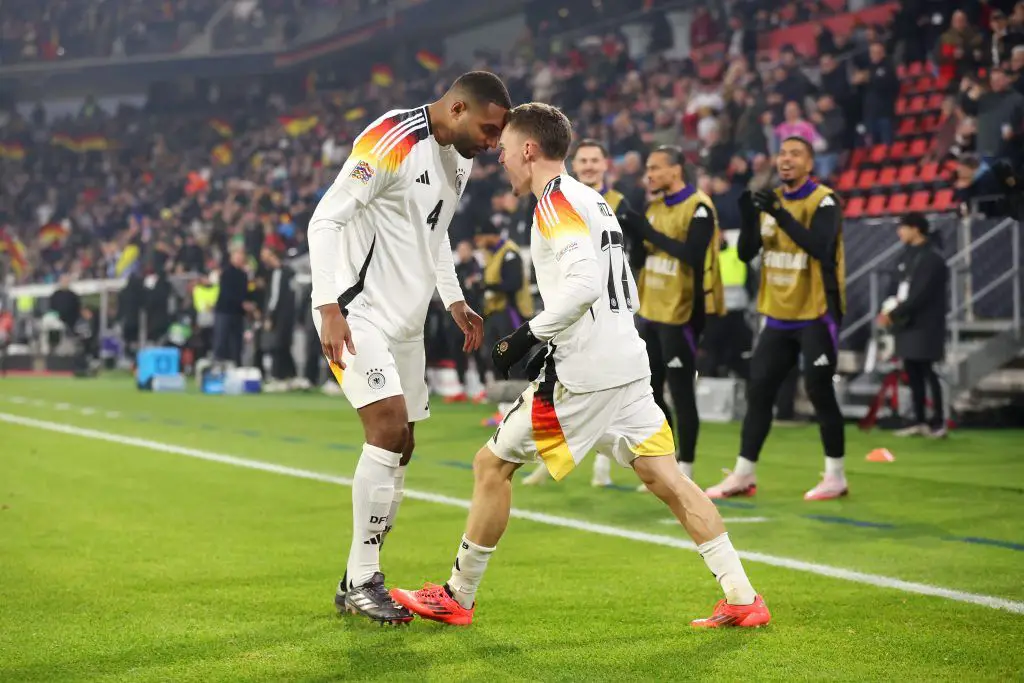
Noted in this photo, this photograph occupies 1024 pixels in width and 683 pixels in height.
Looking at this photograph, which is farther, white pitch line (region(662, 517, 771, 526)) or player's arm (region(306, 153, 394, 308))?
white pitch line (region(662, 517, 771, 526))

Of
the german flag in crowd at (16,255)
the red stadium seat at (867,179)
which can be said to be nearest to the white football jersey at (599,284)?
the red stadium seat at (867,179)

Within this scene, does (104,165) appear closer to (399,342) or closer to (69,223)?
(69,223)

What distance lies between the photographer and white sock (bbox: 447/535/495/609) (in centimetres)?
490

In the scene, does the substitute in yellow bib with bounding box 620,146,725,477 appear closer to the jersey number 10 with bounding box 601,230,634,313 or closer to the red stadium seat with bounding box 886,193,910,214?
the jersey number 10 with bounding box 601,230,634,313

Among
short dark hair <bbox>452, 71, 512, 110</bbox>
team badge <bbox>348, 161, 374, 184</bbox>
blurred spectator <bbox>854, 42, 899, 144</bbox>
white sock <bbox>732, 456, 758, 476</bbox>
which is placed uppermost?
blurred spectator <bbox>854, 42, 899, 144</bbox>

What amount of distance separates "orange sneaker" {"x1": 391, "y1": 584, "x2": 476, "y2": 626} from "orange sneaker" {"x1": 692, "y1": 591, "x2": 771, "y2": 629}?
85cm

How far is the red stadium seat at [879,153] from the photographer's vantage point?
19797 mm

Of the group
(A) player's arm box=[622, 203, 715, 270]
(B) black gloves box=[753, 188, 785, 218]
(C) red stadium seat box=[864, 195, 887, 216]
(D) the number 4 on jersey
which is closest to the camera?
(D) the number 4 on jersey

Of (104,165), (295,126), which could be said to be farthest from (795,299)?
(104,165)

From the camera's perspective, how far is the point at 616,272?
16.0ft

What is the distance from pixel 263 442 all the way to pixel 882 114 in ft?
37.1

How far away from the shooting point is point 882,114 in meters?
19.8

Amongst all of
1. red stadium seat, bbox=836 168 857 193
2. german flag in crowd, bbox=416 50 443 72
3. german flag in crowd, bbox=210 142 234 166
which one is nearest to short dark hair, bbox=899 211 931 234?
red stadium seat, bbox=836 168 857 193

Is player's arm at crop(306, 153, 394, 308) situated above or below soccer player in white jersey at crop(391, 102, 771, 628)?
above
